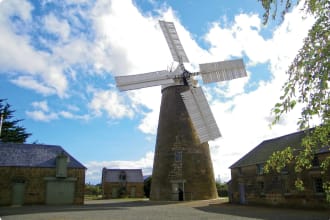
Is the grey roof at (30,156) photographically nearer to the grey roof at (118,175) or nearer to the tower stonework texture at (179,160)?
the tower stonework texture at (179,160)

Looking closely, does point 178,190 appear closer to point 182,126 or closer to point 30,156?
point 182,126

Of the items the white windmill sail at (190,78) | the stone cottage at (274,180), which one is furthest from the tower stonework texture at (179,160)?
the stone cottage at (274,180)

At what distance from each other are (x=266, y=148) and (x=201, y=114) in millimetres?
6202

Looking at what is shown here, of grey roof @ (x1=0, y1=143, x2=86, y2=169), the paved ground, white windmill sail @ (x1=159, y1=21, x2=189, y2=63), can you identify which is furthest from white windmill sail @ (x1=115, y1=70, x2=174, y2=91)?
the paved ground

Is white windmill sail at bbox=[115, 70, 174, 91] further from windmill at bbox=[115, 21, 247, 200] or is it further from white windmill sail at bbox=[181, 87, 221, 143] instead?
white windmill sail at bbox=[181, 87, 221, 143]

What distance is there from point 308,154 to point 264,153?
22.7m

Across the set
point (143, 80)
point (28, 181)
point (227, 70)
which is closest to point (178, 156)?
point (143, 80)

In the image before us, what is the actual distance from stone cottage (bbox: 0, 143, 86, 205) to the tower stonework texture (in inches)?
272

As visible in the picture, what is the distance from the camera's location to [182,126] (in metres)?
28.1

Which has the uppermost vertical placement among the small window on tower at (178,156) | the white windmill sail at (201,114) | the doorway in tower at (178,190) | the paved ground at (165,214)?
the white windmill sail at (201,114)

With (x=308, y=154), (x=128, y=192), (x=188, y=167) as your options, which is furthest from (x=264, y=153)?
(x=128, y=192)

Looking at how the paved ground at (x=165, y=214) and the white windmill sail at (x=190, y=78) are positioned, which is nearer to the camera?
the paved ground at (x=165, y=214)

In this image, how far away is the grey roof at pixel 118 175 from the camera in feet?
164

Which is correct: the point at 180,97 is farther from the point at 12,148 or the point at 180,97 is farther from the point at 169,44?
the point at 12,148
